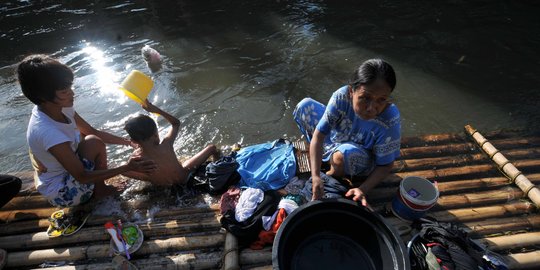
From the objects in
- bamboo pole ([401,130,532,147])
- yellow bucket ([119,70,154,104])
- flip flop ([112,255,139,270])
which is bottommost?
flip flop ([112,255,139,270])

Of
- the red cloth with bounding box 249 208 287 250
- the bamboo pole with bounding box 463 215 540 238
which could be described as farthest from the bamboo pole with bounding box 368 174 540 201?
the red cloth with bounding box 249 208 287 250

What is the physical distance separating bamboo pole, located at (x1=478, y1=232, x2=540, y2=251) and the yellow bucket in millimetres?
2837

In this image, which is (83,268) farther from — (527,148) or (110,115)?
(527,148)

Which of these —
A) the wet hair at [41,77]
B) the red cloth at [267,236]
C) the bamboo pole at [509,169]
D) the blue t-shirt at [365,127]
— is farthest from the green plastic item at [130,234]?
the bamboo pole at [509,169]

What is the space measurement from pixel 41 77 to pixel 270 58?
369cm

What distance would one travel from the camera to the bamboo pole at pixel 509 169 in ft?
8.29

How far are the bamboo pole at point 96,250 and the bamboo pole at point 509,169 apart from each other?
2.52 meters

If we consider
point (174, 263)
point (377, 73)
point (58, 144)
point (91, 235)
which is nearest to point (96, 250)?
point (91, 235)

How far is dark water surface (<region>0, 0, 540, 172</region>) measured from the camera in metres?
4.09

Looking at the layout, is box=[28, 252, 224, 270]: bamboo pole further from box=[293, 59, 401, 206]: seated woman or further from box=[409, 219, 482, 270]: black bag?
box=[409, 219, 482, 270]: black bag

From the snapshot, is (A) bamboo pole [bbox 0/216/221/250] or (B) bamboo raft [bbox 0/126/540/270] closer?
(B) bamboo raft [bbox 0/126/540/270]

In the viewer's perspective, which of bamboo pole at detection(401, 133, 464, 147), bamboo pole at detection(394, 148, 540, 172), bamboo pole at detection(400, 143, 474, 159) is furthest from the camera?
bamboo pole at detection(401, 133, 464, 147)

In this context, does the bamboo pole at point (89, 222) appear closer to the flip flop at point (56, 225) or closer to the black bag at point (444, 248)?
the flip flop at point (56, 225)

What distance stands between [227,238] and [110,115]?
2.94 metres
